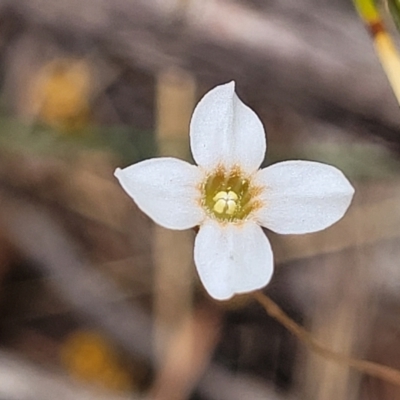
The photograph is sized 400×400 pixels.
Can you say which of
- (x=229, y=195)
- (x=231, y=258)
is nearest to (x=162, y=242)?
(x=229, y=195)

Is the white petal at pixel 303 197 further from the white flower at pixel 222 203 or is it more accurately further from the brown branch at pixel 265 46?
the brown branch at pixel 265 46

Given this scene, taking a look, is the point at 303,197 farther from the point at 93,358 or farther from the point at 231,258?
the point at 93,358

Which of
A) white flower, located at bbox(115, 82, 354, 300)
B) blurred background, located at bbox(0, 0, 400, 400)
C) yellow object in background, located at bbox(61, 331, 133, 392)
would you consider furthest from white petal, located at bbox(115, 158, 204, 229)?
yellow object in background, located at bbox(61, 331, 133, 392)

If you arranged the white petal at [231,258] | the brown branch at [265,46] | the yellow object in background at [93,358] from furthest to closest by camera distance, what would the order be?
the yellow object in background at [93,358] → the brown branch at [265,46] → the white petal at [231,258]

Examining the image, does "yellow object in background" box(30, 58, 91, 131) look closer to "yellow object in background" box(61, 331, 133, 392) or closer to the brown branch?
the brown branch

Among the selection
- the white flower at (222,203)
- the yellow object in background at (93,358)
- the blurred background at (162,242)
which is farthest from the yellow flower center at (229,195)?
the yellow object in background at (93,358)

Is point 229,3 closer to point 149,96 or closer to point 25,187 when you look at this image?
point 149,96

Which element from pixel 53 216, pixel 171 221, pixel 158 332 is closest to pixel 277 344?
pixel 158 332
